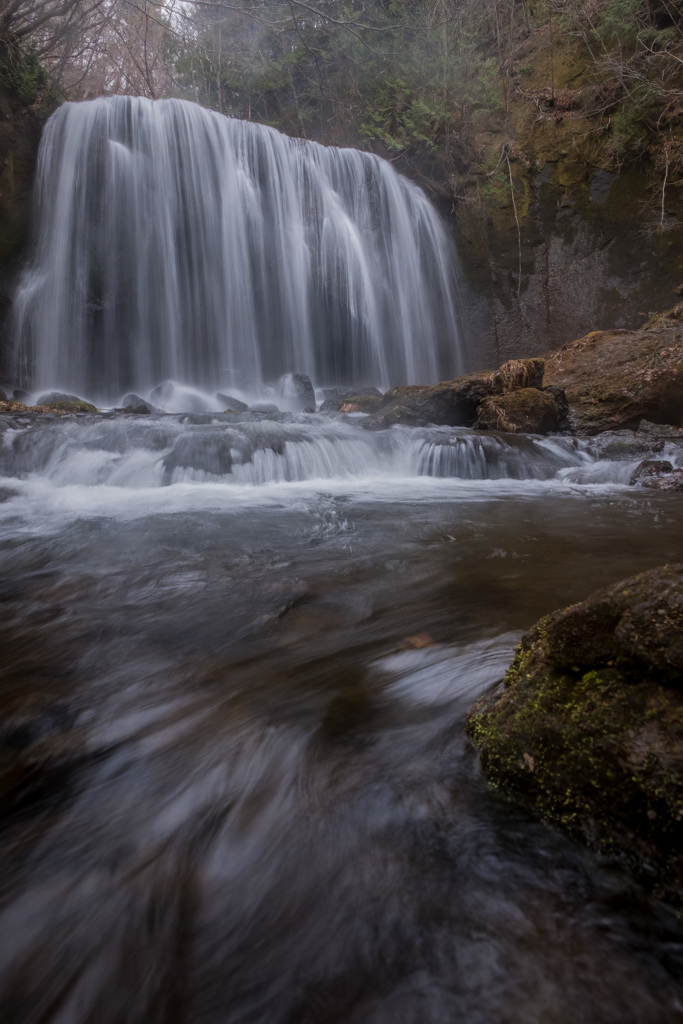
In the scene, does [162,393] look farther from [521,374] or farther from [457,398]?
[521,374]

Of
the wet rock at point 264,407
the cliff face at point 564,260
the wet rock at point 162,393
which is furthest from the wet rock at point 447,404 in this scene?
the cliff face at point 564,260

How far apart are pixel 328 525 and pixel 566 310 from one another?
13.1 m

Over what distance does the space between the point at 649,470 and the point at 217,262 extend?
1237 centimetres

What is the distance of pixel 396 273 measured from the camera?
16.5 m

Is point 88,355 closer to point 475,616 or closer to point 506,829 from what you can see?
point 475,616

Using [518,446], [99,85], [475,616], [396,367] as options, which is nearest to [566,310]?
[396,367]

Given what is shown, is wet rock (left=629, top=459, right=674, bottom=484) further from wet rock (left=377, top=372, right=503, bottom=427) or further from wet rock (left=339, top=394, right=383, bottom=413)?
wet rock (left=339, top=394, right=383, bottom=413)

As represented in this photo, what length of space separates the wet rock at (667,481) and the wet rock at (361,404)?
20.5 feet

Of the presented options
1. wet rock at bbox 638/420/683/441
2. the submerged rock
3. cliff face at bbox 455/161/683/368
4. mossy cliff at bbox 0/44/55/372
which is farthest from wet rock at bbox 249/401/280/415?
wet rock at bbox 638/420/683/441

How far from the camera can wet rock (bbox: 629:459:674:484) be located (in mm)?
7469

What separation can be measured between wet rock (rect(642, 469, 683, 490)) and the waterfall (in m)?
9.93

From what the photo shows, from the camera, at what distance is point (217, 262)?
592 inches

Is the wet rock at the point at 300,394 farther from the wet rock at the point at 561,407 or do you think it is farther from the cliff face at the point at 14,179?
the cliff face at the point at 14,179

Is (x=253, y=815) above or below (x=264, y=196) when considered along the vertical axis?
below
